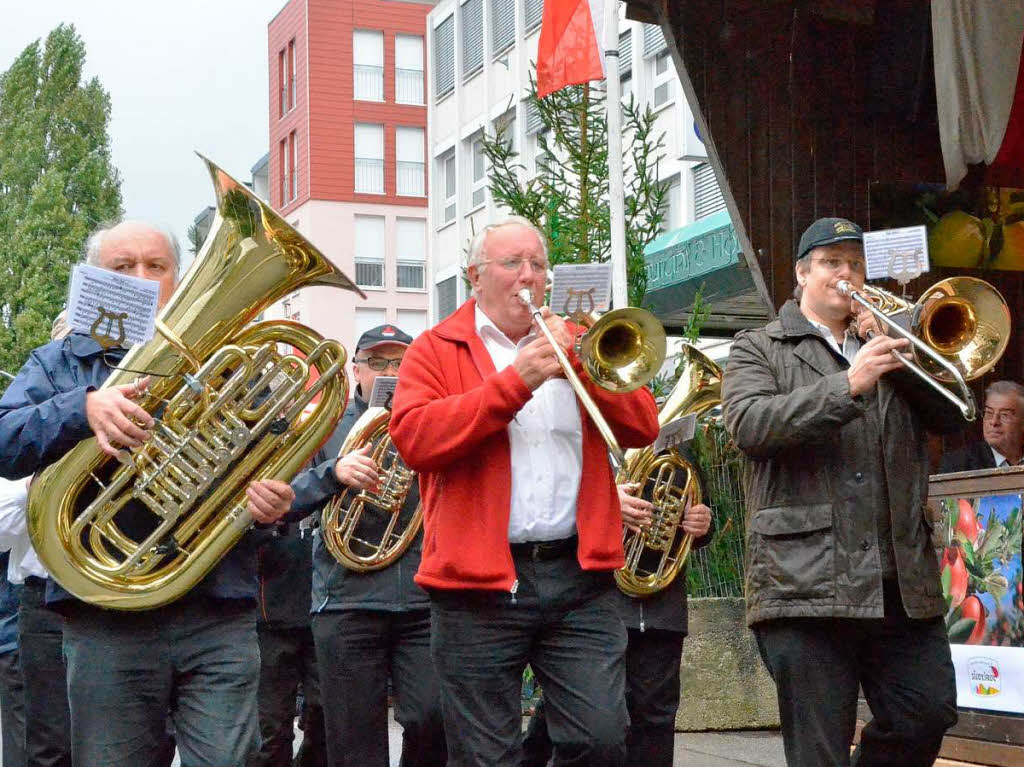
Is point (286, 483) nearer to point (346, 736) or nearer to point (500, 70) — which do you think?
point (346, 736)

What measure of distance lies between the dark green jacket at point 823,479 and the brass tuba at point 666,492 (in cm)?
149

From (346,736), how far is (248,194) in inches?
106

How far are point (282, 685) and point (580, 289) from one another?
386 cm

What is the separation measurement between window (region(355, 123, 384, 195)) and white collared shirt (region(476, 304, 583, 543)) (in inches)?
1954

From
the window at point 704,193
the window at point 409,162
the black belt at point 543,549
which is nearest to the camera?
the black belt at point 543,549

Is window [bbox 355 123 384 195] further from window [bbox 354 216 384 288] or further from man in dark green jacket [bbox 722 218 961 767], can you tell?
man in dark green jacket [bbox 722 218 961 767]

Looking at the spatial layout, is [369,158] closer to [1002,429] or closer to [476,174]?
[476,174]

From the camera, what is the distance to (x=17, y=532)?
671cm

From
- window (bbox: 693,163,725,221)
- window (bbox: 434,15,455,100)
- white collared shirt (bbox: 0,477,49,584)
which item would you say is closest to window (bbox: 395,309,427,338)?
window (bbox: 434,15,455,100)

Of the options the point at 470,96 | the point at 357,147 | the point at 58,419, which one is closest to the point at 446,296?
the point at 470,96

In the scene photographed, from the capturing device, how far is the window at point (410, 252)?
180ft

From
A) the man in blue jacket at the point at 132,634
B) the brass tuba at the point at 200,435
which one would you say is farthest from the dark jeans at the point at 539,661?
the brass tuba at the point at 200,435

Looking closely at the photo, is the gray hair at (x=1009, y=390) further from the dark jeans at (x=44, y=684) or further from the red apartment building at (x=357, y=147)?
the red apartment building at (x=357, y=147)

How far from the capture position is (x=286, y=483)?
17.1 feet
